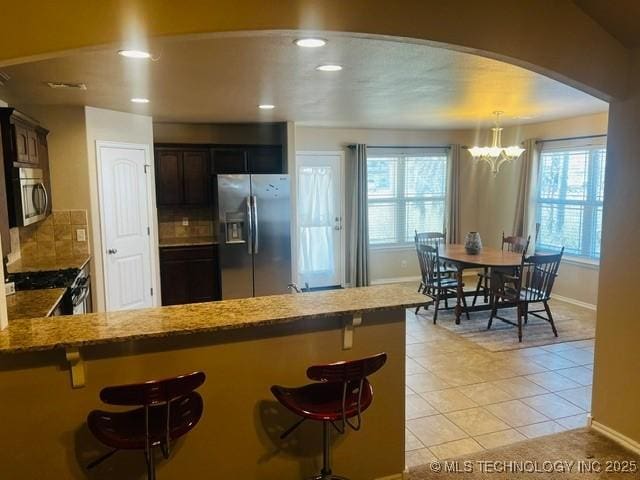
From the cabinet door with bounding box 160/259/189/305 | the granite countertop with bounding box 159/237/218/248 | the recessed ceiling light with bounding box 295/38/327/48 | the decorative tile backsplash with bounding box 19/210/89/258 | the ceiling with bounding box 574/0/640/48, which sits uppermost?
the ceiling with bounding box 574/0/640/48

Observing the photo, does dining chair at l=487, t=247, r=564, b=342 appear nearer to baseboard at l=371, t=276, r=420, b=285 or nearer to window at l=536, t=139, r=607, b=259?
window at l=536, t=139, r=607, b=259

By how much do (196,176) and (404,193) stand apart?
11.2ft

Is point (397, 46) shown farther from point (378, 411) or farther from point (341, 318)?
point (378, 411)

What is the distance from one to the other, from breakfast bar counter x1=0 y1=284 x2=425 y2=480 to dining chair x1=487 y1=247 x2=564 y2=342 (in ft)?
9.61

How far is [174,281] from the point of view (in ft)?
20.1

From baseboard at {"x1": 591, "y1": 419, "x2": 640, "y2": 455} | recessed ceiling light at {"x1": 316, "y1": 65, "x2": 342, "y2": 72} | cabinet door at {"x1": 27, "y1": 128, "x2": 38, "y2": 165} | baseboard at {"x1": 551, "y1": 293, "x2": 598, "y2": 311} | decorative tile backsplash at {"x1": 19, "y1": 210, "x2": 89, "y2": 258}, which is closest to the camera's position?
baseboard at {"x1": 591, "y1": 419, "x2": 640, "y2": 455}

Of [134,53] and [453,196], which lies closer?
[134,53]

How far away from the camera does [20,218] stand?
3.64m

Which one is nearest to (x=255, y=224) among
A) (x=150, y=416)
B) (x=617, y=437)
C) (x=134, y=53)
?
(x=134, y=53)

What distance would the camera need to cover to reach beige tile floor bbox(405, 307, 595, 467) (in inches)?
129

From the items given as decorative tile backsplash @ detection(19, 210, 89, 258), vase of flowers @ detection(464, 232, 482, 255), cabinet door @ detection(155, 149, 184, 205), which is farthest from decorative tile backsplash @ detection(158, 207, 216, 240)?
vase of flowers @ detection(464, 232, 482, 255)

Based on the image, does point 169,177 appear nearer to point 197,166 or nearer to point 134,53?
point 197,166

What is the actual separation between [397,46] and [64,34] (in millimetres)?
1686

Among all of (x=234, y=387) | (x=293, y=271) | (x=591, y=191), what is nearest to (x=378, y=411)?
(x=234, y=387)
